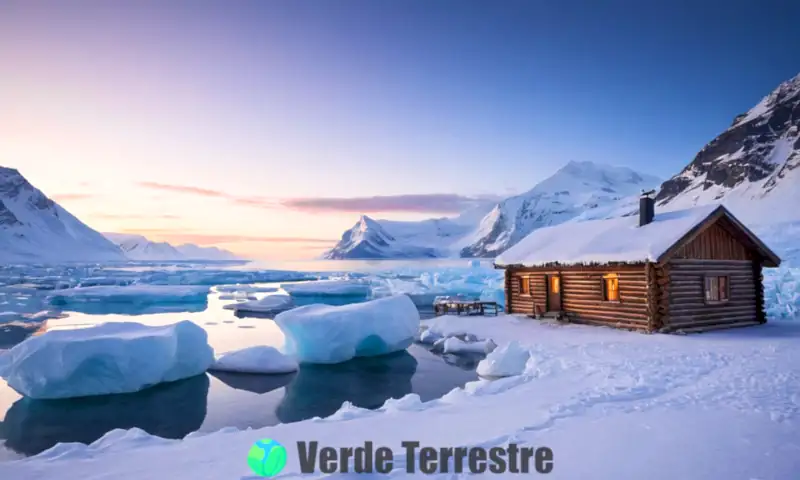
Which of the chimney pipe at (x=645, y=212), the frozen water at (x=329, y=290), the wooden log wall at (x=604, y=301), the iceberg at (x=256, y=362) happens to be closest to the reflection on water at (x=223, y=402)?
the iceberg at (x=256, y=362)

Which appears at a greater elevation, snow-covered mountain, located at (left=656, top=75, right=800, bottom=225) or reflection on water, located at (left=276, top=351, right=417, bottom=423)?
snow-covered mountain, located at (left=656, top=75, right=800, bottom=225)

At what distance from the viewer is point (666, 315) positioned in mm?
16297

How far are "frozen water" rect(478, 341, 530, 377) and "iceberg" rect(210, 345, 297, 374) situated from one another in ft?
20.5

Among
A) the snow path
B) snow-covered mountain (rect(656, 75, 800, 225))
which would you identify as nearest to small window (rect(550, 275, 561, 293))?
the snow path

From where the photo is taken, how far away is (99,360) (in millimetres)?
13031

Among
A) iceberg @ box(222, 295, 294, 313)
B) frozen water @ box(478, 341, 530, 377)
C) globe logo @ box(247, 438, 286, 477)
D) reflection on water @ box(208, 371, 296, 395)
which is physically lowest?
reflection on water @ box(208, 371, 296, 395)

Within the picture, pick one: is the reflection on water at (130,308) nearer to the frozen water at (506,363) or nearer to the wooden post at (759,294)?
the frozen water at (506,363)

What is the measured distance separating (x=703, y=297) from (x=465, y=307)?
12.2 metres

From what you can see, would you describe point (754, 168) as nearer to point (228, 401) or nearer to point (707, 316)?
point (707, 316)

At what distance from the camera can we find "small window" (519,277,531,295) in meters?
22.4

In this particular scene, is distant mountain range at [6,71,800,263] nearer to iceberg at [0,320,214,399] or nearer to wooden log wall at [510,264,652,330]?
wooden log wall at [510,264,652,330]

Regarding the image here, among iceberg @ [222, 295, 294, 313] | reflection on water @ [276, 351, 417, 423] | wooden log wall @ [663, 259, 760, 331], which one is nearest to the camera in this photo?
reflection on water @ [276, 351, 417, 423]

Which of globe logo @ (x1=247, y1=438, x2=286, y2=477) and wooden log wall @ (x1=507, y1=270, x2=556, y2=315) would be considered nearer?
globe logo @ (x1=247, y1=438, x2=286, y2=477)

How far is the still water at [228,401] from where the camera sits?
10.3m
